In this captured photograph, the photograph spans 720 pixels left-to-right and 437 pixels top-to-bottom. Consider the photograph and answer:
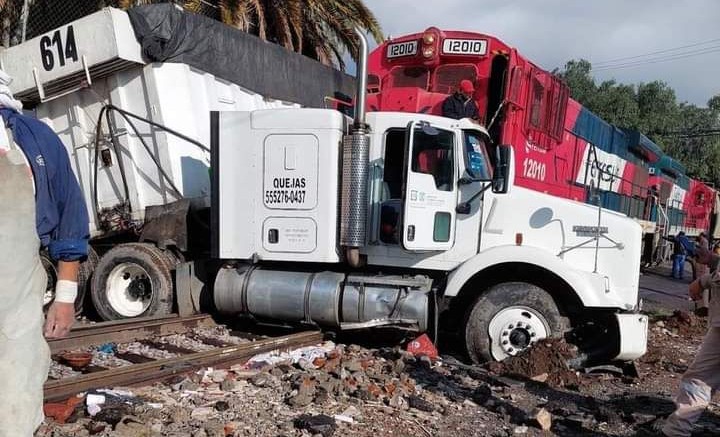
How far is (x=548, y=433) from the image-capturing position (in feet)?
14.0

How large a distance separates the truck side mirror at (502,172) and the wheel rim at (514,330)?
1161mm

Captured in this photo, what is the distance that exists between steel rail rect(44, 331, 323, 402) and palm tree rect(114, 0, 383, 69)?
882 centimetres

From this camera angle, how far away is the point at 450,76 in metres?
7.61

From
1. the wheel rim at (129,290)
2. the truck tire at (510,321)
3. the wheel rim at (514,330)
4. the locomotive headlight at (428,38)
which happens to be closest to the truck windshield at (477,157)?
the truck tire at (510,321)

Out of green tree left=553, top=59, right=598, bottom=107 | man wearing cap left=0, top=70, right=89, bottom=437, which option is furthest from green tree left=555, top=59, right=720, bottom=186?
man wearing cap left=0, top=70, right=89, bottom=437

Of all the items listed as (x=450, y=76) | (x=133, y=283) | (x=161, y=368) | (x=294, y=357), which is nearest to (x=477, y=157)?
(x=450, y=76)

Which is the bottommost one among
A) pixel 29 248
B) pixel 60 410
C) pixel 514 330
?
pixel 60 410

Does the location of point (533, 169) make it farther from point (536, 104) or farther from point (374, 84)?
point (374, 84)

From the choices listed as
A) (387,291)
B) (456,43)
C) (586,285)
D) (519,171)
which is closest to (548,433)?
(586,285)

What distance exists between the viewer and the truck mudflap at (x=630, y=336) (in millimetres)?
5621

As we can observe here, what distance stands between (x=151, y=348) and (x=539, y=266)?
3.91m

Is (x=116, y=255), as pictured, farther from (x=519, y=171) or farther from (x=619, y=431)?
(x=619, y=431)

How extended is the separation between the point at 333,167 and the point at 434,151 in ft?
3.39

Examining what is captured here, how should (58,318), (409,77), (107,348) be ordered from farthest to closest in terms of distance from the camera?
(409,77), (107,348), (58,318)
